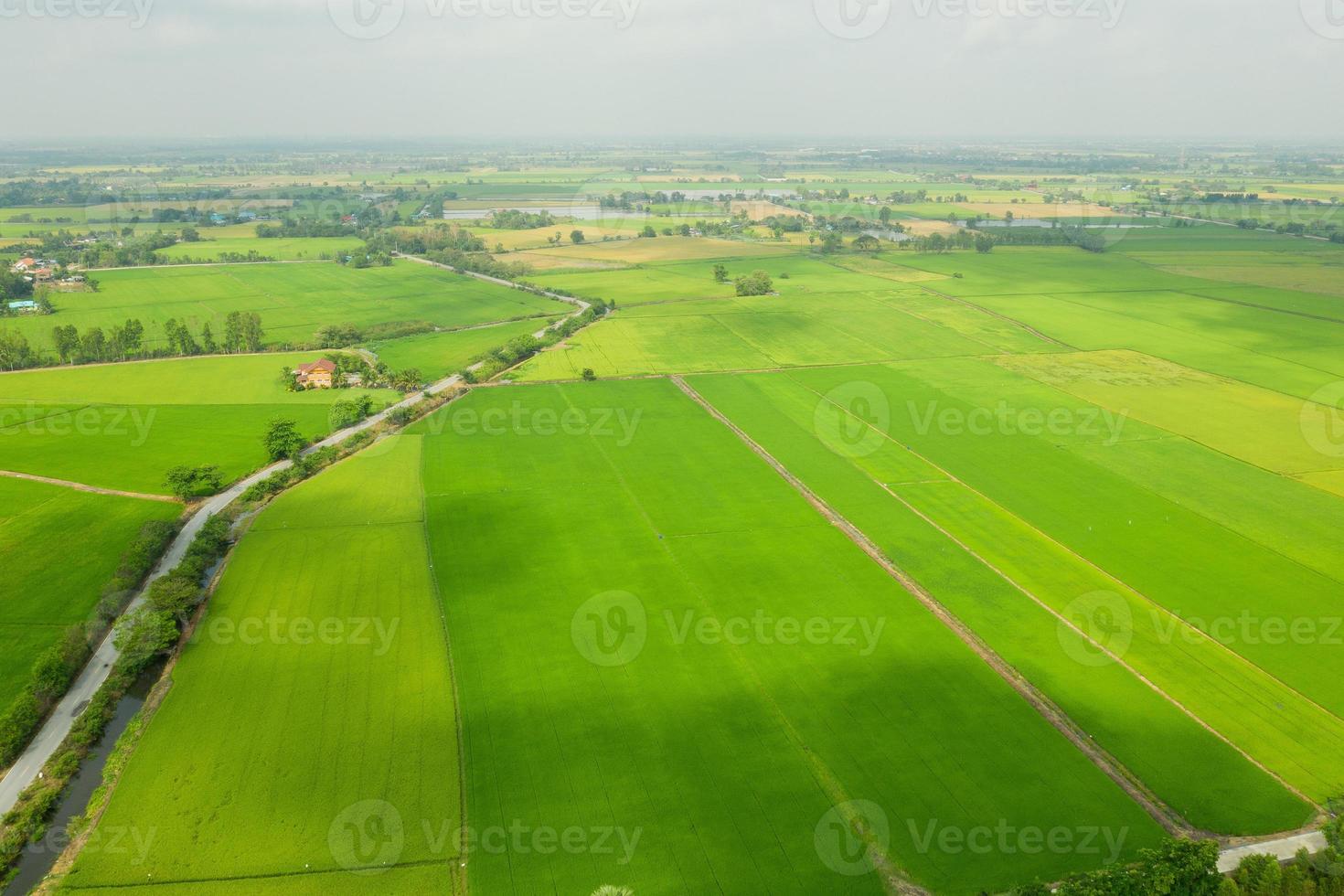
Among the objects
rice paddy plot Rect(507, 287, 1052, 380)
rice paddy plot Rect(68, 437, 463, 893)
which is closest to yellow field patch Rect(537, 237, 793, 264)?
rice paddy plot Rect(507, 287, 1052, 380)

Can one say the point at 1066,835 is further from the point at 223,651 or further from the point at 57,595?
the point at 57,595

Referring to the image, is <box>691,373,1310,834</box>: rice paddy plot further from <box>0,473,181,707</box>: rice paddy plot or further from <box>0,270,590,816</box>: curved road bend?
<box>0,473,181,707</box>: rice paddy plot

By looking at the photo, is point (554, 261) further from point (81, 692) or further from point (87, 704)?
point (87, 704)

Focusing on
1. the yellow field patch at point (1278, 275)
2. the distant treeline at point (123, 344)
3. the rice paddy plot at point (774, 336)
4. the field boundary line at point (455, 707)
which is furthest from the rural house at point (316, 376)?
the yellow field patch at point (1278, 275)

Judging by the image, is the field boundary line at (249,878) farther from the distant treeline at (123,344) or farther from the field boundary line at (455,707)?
the distant treeline at (123,344)

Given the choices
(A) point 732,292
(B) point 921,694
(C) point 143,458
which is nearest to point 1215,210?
(A) point 732,292

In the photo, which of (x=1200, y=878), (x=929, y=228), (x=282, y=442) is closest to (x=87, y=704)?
(x=282, y=442)
